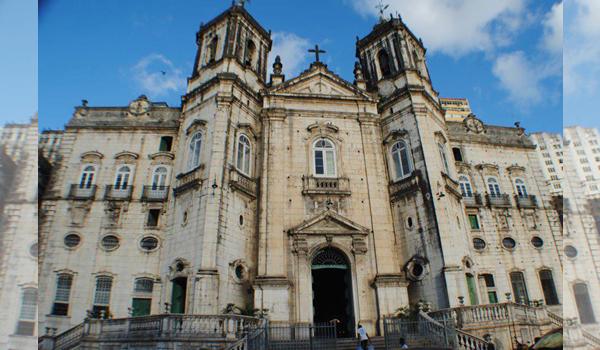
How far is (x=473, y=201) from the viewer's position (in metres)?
27.6

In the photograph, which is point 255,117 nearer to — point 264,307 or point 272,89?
point 272,89

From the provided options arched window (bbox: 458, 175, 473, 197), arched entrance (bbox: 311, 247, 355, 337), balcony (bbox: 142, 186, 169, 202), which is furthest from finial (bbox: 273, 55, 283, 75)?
arched window (bbox: 458, 175, 473, 197)

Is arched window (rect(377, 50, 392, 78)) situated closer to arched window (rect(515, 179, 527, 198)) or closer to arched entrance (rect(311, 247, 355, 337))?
arched window (rect(515, 179, 527, 198))

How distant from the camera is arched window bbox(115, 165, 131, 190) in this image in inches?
974

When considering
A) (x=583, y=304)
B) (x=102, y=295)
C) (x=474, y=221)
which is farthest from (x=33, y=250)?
(x=474, y=221)

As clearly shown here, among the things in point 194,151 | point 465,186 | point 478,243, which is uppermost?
point 194,151

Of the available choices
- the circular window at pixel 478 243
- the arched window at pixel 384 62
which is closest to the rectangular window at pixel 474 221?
the circular window at pixel 478 243

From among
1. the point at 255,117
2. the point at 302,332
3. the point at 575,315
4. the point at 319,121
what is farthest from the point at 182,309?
the point at 575,315

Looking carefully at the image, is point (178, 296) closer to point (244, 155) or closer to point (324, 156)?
point (244, 155)

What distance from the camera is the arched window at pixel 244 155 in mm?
22630

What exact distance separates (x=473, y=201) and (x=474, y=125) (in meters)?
7.52

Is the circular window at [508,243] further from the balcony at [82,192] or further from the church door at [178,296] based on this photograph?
the balcony at [82,192]

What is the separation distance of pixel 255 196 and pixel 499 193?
61.5ft

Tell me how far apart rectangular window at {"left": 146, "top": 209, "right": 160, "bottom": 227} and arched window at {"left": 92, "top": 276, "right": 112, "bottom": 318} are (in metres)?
3.71
